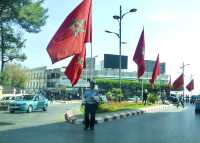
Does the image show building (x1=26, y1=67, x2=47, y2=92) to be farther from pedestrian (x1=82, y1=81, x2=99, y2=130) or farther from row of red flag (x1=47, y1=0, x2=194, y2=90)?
pedestrian (x1=82, y1=81, x2=99, y2=130)

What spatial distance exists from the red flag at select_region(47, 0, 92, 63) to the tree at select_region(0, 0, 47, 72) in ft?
70.1

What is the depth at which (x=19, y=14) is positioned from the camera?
43.2 meters

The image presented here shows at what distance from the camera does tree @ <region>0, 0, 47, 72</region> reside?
1674 inches

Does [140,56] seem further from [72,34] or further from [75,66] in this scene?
[72,34]

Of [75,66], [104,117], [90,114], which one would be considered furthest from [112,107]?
[90,114]

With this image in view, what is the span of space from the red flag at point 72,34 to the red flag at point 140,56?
1845 cm

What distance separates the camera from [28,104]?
34.6 metres

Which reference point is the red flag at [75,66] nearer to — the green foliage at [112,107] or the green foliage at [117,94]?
the green foliage at [112,107]

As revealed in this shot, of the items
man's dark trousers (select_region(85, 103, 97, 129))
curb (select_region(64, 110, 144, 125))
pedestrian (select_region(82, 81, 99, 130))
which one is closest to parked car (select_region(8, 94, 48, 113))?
curb (select_region(64, 110, 144, 125))

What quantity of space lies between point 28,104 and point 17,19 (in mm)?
11919

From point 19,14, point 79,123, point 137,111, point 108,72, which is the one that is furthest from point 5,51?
point 108,72

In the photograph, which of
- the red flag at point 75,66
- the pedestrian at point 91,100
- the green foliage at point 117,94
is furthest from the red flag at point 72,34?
the green foliage at point 117,94

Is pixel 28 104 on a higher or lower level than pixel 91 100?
lower

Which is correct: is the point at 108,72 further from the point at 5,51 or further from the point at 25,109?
the point at 25,109
